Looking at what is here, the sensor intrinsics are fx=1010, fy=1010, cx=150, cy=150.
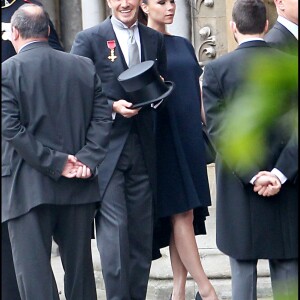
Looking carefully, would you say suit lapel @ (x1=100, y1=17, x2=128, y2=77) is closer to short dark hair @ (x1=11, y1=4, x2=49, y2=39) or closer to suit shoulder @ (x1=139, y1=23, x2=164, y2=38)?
suit shoulder @ (x1=139, y1=23, x2=164, y2=38)

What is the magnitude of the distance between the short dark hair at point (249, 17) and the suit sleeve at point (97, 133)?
726 millimetres

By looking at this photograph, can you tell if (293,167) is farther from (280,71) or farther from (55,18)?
(55,18)

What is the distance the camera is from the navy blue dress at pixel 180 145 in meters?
5.30

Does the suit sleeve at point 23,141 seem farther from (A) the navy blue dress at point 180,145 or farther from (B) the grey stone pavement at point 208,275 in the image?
(B) the grey stone pavement at point 208,275

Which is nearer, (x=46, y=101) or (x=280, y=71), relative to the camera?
(x=280, y=71)

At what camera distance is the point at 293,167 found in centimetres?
420

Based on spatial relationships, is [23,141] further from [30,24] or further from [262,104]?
[262,104]

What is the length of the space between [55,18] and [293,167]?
4.45m

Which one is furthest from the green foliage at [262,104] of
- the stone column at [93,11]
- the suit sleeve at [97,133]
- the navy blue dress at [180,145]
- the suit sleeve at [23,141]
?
the stone column at [93,11]

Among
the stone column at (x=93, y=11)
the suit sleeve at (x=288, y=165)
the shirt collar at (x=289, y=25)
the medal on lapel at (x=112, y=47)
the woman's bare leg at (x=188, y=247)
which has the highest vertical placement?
the shirt collar at (x=289, y=25)

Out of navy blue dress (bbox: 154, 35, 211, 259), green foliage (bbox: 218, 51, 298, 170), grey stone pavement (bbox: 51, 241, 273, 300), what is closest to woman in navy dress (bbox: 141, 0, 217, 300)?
navy blue dress (bbox: 154, 35, 211, 259)

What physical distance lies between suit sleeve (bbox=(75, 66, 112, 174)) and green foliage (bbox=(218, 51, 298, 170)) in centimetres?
338

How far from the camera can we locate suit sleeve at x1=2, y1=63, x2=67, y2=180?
4.45 metres

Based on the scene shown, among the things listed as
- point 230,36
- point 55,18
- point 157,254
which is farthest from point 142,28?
point 55,18
